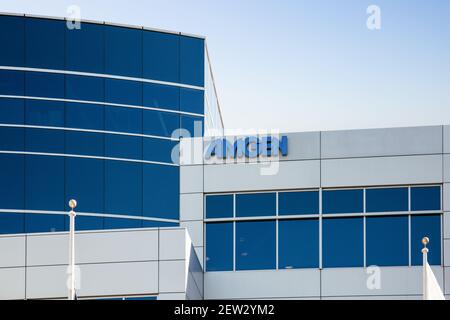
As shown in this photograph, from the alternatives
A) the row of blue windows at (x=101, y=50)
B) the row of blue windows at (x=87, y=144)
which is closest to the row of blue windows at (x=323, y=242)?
the row of blue windows at (x=87, y=144)

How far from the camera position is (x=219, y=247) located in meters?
30.3

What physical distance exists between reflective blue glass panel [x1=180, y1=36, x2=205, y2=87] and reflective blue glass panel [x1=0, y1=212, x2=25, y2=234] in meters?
9.04

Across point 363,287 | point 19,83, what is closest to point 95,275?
point 363,287

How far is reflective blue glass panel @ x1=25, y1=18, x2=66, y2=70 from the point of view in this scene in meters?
41.3

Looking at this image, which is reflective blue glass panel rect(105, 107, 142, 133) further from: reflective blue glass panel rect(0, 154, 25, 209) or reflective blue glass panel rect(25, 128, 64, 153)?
reflective blue glass panel rect(0, 154, 25, 209)

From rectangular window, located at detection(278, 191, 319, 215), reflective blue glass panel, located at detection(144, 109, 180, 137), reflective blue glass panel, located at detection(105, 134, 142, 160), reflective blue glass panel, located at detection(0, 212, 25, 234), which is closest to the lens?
rectangular window, located at detection(278, 191, 319, 215)

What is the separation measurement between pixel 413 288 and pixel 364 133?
4835 millimetres

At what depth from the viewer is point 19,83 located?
4109cm

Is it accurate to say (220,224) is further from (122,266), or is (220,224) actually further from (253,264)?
(122,266)

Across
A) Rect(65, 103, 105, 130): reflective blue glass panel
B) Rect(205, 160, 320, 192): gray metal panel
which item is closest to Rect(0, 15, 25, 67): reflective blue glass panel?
Rect(65, 103, 105, 130): reflective blue glass panel

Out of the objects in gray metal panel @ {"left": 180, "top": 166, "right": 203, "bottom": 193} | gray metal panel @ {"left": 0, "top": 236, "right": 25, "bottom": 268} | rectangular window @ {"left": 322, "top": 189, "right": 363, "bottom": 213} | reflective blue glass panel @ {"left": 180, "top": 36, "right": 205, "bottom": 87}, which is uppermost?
reflective blue glass panel @ {"left": 180, "top": 36, "right": 205, "bottom": 87}

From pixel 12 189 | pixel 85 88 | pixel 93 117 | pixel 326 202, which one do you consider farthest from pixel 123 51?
pixel 326 202

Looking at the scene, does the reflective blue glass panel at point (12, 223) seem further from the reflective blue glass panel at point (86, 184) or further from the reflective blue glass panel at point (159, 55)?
the reflective blue glass panel at point (159, 55)

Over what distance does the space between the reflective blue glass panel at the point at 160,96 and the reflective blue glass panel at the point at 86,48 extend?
2120mm
